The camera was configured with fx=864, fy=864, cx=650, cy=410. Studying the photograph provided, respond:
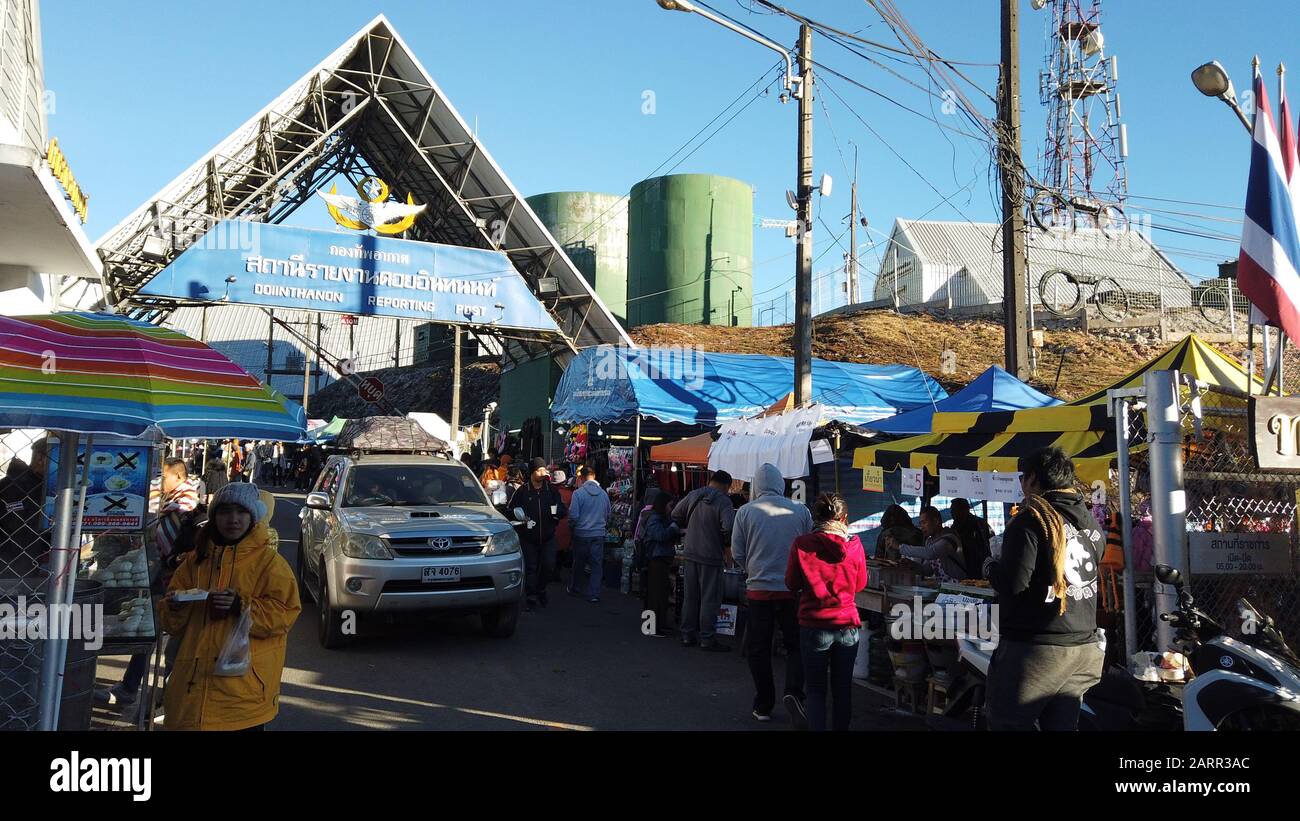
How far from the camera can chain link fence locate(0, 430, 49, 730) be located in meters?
4.94

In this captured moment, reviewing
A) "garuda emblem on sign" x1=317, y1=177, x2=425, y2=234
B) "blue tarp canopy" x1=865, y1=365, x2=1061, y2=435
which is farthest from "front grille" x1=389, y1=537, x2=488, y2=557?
"garuda emblem on sign" x1=317, y1=177, x2=425, y2=234

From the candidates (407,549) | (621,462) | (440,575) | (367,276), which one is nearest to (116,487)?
(407,549)

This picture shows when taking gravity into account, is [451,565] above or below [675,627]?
above

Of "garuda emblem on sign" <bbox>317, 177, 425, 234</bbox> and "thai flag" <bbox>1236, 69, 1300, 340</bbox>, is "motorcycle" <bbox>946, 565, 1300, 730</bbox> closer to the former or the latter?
"thai flag" <bbox>1236, 69, 1300, 340</bbox>

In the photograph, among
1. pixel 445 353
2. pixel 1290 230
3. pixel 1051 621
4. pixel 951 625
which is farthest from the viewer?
pixel 445 353

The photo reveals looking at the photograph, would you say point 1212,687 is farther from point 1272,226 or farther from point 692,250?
point 692,250

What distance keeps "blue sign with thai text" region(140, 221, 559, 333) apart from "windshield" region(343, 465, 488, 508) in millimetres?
11185

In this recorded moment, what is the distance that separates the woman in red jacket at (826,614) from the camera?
224 inches

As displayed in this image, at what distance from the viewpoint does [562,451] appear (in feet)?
78.6

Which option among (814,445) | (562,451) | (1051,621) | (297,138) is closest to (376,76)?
(297,138)

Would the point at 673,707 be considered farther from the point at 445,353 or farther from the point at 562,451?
the point at 445,353

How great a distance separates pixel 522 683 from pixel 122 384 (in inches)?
189

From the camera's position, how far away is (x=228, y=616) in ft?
12.9
